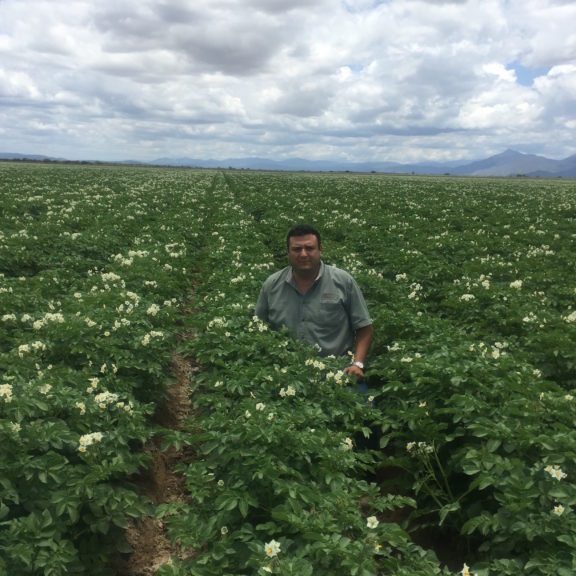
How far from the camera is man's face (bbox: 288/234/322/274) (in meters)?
6.01

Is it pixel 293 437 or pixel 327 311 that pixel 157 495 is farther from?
pixel 327 311

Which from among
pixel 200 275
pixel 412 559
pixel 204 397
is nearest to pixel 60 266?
pixel 200 275

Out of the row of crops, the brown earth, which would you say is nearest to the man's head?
the row of crops

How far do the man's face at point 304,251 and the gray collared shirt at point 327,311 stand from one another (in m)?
0.32

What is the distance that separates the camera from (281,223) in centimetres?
1923

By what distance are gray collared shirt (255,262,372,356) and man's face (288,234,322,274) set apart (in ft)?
1.05

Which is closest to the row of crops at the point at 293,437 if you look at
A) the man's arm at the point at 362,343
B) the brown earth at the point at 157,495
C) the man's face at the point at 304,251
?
the brown earth at the point at 157,495

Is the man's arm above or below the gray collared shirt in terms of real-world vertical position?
below

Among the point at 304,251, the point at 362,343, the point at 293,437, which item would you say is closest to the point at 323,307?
the point at 362,343

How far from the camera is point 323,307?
20.7 feet

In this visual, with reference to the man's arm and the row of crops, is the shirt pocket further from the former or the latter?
the row of crops

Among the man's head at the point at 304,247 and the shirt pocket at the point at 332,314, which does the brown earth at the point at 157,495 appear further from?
the man's head at the point at 304,247

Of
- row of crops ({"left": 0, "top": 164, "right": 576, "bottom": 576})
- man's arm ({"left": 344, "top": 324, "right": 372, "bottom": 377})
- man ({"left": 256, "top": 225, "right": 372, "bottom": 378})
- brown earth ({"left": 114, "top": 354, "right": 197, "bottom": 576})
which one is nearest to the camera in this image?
row of crops ({"left": 0, "top": 164, "right": 576, "bottom": 576})

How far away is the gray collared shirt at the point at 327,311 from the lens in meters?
6.28
